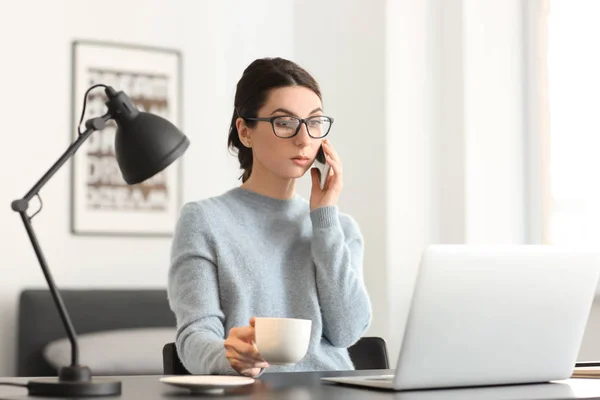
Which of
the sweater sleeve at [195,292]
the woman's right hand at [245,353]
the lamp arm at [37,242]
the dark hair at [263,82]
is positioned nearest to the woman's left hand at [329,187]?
the dark hair at [263,82]

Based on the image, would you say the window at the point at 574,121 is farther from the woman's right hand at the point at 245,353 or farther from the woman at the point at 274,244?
the woman's right hand at the point at 245,353

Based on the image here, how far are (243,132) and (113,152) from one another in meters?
2.10

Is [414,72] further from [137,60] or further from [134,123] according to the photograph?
[134,123]

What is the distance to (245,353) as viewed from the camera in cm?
141

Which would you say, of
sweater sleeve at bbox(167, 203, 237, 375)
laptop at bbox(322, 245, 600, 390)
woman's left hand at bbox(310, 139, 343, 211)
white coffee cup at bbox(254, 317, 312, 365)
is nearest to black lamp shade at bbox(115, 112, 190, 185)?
white coffee cup at bbox(254, 317, 312, 365)

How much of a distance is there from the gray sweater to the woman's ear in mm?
106

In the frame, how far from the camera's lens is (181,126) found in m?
4.11

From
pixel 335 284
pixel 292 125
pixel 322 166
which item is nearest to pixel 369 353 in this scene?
pixel 335 284

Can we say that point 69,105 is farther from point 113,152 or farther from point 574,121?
point 574,121

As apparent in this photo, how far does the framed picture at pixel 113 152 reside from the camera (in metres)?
3.92

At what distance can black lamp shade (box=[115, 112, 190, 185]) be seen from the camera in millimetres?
1236

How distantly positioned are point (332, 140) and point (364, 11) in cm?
58

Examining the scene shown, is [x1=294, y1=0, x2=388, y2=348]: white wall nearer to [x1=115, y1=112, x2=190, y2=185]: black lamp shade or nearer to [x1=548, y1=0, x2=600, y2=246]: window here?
[x1=548, y1=0, x2=600, y2=246]: window

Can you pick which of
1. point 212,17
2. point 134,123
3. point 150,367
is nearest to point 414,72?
point 212,17
